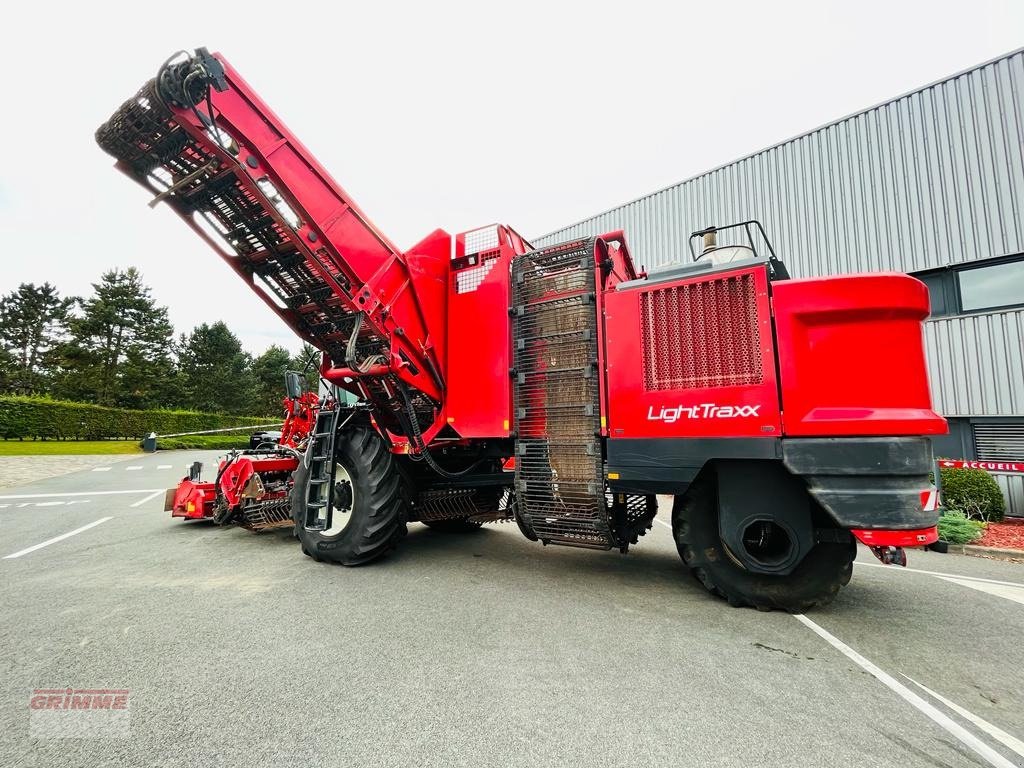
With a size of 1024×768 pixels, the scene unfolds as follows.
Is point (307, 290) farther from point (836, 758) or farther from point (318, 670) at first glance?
point (836, 758)

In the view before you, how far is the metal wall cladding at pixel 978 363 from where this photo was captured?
28.1ft

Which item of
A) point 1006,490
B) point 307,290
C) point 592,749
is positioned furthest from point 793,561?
point 1006,490

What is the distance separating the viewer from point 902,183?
1007 cm

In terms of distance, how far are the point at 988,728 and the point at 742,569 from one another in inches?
61.8

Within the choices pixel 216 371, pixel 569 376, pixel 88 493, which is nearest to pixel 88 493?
pixel 88 493

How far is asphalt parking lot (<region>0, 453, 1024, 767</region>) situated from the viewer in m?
2.04

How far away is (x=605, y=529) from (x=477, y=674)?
1.67 m

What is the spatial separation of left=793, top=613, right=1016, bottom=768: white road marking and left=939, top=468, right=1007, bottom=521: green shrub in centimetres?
717

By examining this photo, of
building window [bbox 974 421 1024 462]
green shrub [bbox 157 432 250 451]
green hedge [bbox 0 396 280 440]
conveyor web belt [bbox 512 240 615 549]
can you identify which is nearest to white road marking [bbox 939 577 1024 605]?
conveyor web belt [bbox 512 240 615 549]

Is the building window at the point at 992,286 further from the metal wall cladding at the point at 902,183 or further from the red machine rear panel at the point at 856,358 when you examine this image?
the red machine rear panel at the point at 856,358

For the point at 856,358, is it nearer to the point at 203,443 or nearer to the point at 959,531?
the point at 959,531

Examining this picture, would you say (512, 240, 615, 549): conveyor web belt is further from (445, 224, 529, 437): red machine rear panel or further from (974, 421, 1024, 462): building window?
(974, 421, 1024, 462): building window

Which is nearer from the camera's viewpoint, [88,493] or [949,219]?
[949,219]

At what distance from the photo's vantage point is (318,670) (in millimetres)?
2688
